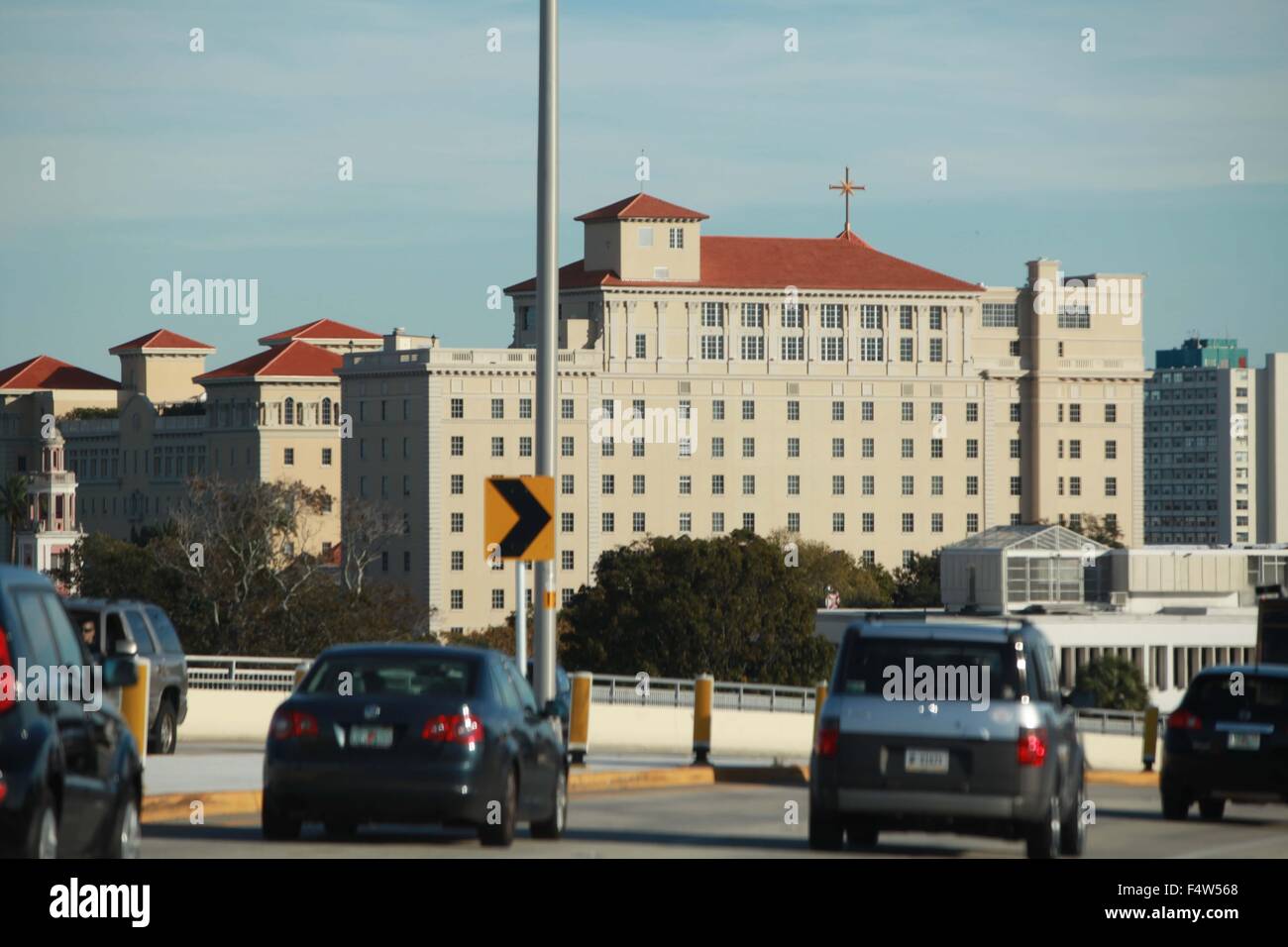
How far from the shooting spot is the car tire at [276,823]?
661 inches

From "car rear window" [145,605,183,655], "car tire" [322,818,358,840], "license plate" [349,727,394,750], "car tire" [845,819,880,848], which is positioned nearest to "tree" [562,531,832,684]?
"car rear window" [145,605,183,655]

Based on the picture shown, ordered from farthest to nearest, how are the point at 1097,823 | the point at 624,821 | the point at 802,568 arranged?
the point at 802,568
the point at 1097,823
the point at 624,821

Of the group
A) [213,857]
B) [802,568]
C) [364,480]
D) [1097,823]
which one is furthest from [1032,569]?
[213,857]

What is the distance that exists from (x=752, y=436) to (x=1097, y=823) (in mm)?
166897

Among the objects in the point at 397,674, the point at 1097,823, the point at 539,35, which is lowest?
the point at 1097,823

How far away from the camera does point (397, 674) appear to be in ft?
56.9

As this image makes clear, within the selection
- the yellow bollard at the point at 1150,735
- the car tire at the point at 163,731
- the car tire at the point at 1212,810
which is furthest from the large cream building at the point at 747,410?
Result: the car tire at the point at 1212,810

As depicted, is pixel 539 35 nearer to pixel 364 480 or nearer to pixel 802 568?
pixel 802 568

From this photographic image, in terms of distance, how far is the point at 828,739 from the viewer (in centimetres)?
1736

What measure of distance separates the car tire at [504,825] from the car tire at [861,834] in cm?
230

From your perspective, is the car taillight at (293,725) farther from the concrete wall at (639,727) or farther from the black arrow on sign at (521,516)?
the concrete wall at (639,727)

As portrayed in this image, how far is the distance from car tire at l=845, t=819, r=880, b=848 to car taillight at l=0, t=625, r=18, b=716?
7266mm

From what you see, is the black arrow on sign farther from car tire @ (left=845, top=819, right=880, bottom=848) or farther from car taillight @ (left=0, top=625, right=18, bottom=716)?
car taillight @ (left=0, top=625, right=18, bottom=716)

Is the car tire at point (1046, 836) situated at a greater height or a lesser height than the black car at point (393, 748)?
lesser
